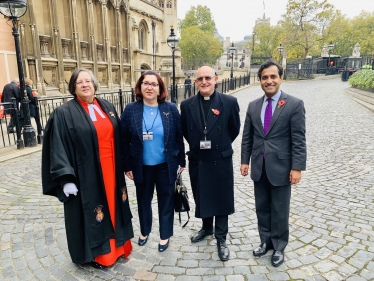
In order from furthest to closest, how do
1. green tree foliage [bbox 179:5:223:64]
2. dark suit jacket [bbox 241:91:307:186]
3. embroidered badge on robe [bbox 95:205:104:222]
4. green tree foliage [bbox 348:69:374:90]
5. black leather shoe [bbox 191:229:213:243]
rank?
1. green tree foliage [bbox 179:5:223:64]
2. green tree foliage [bbox 348:69:374:90]
3. black leather shoe [bbox 191:229:213:243]
4. embroidered badge on robe [bbox 95:205:104:222]
5. dark suit jacket [bbox 241:91:307:186]

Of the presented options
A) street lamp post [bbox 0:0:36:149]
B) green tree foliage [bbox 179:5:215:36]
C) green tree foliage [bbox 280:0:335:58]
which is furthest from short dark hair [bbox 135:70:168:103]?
green tree foliage [bbox 179:5:215:36]

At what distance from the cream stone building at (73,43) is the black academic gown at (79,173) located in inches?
550

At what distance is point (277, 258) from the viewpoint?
10.2 ft

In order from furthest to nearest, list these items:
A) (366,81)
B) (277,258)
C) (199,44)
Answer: (199,44)
(366,81)
(277,258)

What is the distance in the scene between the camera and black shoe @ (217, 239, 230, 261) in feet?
10.6

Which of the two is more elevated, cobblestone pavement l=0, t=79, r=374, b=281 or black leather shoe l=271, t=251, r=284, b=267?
black leather shoe l=271, t=251, r=284, b=267

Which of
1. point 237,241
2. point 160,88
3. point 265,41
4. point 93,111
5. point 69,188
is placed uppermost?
point 265,41

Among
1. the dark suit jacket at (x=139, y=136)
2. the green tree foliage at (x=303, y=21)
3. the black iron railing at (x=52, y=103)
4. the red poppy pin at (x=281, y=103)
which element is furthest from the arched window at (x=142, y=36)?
the red poppy pin at (x=281, y=103)

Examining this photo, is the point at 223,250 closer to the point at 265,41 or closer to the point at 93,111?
the point at 93,111

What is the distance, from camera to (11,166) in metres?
6.85

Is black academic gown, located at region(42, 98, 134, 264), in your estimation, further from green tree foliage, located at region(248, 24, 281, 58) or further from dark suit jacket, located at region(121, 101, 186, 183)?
green tree foliage, located at region(248, 24, 281, 58)

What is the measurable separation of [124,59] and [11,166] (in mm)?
22795

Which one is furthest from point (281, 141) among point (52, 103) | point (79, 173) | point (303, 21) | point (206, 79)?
point (303, 21)

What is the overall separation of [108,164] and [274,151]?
1804mm
